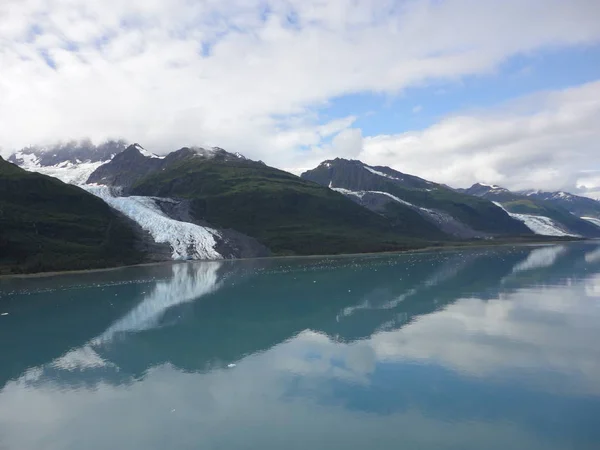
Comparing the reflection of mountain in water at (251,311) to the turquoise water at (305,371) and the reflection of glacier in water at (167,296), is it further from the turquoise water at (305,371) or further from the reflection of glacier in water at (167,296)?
the turquoise water at (305,371)

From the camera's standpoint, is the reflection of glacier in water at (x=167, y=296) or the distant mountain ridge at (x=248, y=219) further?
the distant mountain ridge at (x=248, y=219)

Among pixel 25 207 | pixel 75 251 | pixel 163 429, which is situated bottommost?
pixel 163 429

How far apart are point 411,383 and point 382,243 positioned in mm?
123122

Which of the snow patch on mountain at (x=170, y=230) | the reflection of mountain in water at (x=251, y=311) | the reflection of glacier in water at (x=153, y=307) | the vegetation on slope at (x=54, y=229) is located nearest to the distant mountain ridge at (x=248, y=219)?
the snow patch on mountain at (x=170, y=230)

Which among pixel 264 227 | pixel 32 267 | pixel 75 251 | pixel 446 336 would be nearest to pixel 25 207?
pixel 75 251

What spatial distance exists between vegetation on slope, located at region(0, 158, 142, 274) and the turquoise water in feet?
116

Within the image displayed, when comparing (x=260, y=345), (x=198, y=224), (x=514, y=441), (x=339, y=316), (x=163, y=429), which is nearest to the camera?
(x=514, y=441)

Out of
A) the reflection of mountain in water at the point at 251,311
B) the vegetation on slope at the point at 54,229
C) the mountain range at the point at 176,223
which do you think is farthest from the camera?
the mountain range at the point at 176,223

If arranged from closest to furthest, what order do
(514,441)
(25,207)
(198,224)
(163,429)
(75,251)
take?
(514,441)
(163,429)
(75,251)
(25,207)
(198,224)

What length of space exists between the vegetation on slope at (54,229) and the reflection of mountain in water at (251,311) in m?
Answer: 23.2

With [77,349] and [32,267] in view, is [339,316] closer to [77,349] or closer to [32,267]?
[77,349]

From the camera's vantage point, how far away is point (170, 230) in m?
122

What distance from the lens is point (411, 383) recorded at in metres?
23.4

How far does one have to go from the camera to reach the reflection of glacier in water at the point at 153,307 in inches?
1166
